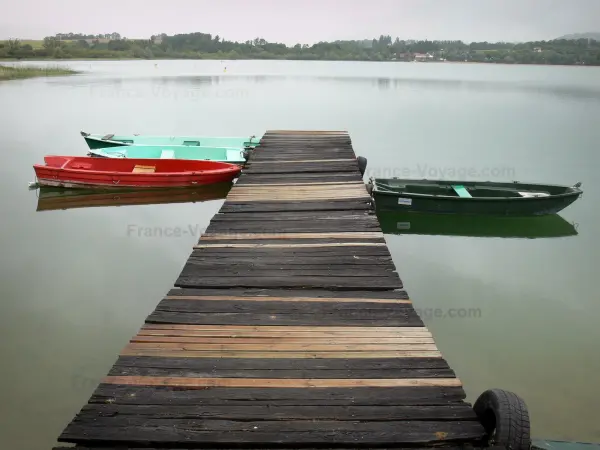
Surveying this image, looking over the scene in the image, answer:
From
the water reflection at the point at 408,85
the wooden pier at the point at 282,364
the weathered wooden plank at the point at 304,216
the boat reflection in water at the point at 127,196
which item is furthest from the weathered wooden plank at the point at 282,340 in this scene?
the water reflection at the point at 408,85

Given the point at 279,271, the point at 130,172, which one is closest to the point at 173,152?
the point at 130,172

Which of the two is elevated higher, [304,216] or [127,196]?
[304,216]

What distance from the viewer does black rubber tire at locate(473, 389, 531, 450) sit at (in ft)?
8.22

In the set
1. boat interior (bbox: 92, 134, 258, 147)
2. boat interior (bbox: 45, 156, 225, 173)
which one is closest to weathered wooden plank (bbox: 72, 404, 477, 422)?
boat interior (bbox: 45, 156, 225, 173)

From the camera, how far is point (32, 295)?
22.3 ft

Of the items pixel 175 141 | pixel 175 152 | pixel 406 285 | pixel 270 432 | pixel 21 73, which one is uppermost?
pixel 21 73

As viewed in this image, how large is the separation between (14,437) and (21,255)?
4.94m

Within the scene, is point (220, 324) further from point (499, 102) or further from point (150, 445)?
point (499, 102)

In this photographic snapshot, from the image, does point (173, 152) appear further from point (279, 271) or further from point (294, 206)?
point (279, 271)

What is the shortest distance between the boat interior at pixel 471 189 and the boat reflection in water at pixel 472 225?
0.54 meters

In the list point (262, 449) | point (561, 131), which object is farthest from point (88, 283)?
point (561, 131)

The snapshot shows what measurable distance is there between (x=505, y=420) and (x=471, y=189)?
8968mm

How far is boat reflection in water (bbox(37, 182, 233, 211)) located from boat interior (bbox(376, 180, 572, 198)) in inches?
174

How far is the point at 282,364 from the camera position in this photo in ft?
10.2
